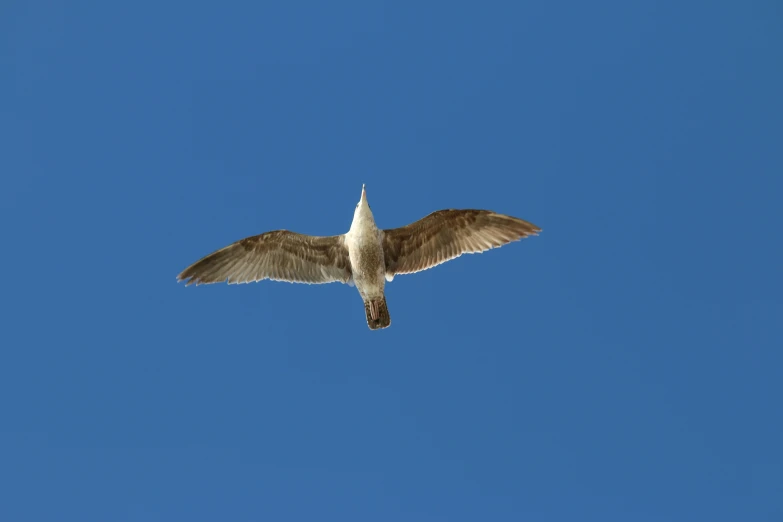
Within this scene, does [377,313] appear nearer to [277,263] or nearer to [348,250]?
[348,250]

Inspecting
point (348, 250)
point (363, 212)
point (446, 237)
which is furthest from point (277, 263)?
point (446, 237)

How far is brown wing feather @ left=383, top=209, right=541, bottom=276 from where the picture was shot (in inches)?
669

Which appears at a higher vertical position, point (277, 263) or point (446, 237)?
point (446, 237)

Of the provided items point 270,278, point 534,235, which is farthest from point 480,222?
point 270,278

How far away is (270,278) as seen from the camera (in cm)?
1730

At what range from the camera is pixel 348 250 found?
55.6 ft

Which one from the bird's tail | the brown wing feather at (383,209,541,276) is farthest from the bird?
the bird's tail

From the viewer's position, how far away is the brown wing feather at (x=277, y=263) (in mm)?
17125

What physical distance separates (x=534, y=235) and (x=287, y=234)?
537 centimetres

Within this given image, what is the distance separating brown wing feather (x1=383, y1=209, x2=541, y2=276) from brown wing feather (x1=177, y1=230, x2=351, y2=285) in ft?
3.65

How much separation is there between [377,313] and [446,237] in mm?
2316

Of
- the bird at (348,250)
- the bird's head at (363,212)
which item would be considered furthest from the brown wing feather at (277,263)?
the bird's head at (363,212)

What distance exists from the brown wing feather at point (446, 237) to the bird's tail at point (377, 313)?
0.77 metres

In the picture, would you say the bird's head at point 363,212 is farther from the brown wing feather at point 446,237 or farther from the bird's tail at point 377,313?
the bird's tail at point 377,313
